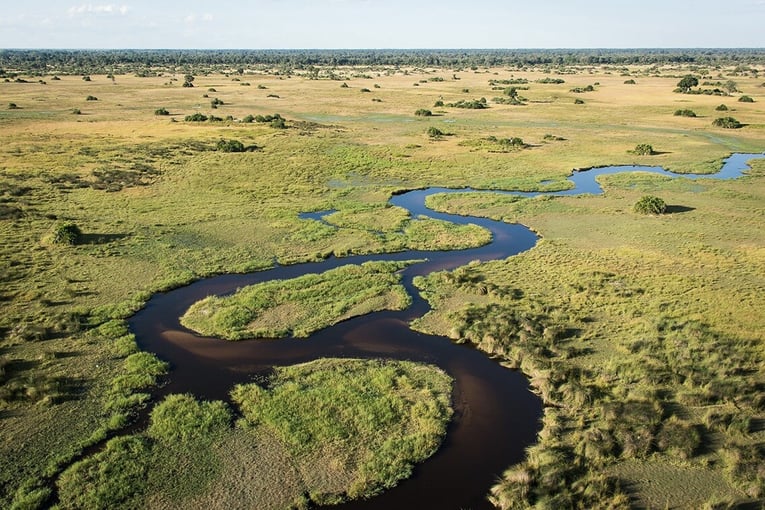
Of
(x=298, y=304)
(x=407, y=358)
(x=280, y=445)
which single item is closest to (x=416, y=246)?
(x=298, y=304)

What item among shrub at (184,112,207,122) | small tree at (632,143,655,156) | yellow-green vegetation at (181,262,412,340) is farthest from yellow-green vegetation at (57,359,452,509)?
shrub at (184,112,207,122)

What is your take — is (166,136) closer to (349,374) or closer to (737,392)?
(349,374)

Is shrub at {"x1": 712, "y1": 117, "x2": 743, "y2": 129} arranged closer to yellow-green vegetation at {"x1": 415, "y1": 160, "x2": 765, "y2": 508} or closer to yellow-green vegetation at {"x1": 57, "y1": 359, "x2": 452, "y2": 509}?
yellow-green vegetation at {"x1": 415, "y1": 160, "x2": 765, "y2": 508}

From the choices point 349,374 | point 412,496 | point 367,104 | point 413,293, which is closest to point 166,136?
point 367,104

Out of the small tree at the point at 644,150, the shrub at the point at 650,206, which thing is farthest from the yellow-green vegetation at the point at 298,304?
the small tree at the point at 644,150

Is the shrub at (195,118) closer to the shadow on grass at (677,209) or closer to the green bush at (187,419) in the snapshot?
the shadow on grass at (677,209)
